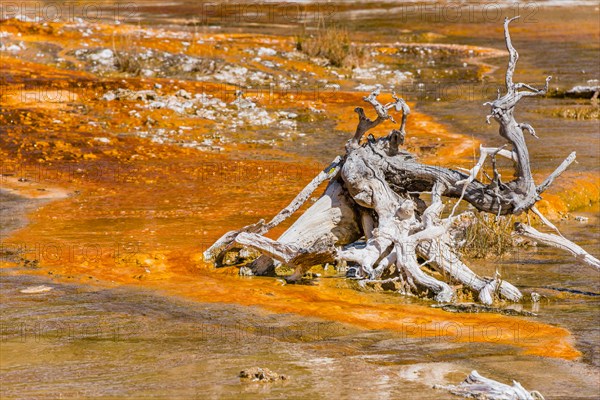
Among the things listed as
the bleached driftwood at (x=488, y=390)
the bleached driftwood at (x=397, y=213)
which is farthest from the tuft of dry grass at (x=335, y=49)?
the bleached driftwood at (x=488, y=390)

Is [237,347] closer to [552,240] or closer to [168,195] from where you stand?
[552,240]

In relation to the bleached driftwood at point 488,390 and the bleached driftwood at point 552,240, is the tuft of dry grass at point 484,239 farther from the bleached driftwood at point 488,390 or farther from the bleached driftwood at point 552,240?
the bleached driftwood at point 488,390

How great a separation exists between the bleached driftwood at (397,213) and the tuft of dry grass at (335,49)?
14639 mm

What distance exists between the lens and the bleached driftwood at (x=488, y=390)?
6117 millimetres

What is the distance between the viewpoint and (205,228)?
1175cm

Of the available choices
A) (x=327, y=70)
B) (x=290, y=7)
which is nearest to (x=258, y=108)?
(x=327, y=70)

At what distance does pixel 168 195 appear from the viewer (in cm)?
1373

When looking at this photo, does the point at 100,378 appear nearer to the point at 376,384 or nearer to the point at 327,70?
the point at 376,384

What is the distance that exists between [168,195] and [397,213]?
4.99 m

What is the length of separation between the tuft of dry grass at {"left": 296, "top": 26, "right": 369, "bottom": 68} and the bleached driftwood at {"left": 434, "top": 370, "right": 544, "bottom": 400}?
1845cm

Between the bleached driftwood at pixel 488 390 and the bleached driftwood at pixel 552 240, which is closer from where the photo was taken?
the bleached driftwood at pixel 488 390

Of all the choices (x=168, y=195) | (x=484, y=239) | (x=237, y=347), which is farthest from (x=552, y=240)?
(x=168, y=195)

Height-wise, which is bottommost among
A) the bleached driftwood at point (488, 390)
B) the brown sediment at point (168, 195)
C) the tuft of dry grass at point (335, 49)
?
the brown sediment at point (168, 195)

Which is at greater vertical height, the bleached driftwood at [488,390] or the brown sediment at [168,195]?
the bleached driftwood at [488,390]
